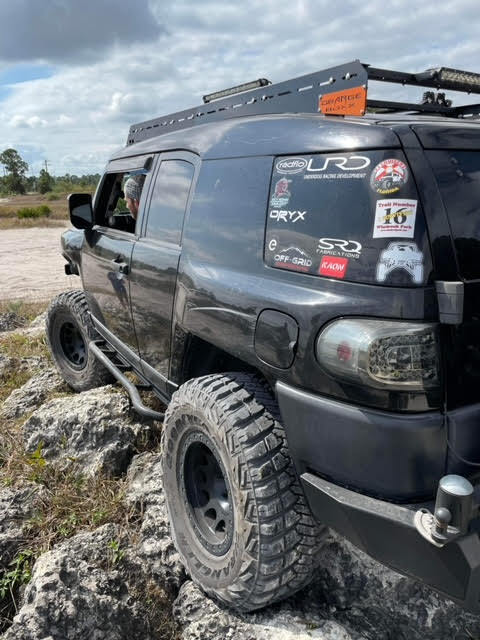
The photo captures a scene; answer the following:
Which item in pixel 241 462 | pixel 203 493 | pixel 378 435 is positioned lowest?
pixel 203 493

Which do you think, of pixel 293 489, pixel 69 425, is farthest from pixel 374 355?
pixel 69 425

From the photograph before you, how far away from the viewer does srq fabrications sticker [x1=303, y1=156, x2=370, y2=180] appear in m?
1.74

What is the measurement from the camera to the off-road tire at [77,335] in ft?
14.1

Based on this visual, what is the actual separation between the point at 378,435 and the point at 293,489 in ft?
1.57

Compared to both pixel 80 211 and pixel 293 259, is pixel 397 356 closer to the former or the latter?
pixel 293 259

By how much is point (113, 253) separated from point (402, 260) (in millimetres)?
2289

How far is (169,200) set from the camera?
285 centimetres

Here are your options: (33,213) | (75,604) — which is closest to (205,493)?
(75,604)

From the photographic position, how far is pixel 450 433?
5.45 feet

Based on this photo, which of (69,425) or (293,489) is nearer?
(293,489)

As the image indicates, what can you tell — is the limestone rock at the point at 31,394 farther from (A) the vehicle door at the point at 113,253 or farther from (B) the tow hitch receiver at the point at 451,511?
(B) the tow hitch receiver at the point at 451,511

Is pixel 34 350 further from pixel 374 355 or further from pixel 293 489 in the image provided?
pixel 374 355

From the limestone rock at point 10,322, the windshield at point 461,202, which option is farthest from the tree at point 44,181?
the windshield at point 461,202

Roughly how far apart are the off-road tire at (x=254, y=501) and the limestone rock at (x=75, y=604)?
15.0 inches
